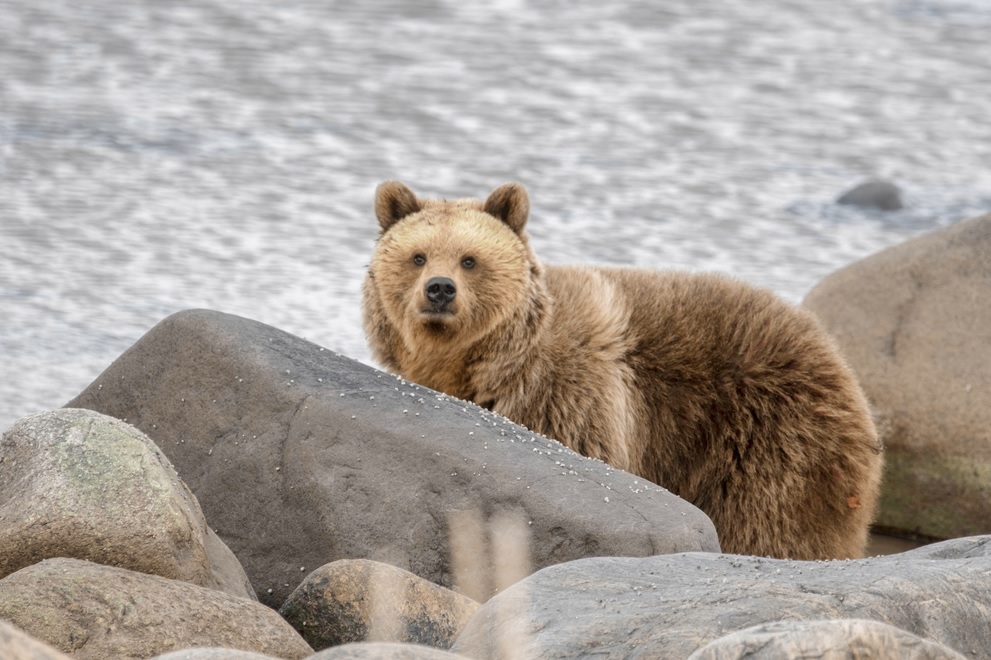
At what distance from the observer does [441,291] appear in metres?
5.70

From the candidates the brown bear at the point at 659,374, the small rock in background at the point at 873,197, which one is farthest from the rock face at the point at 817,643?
the small rock in background at the point at 873,197

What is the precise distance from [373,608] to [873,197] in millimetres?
8213

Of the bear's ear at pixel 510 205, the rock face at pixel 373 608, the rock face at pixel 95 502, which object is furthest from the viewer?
the bear's ear at pixel 510 205

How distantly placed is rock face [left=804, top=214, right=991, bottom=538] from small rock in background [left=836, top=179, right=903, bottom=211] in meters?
3.87

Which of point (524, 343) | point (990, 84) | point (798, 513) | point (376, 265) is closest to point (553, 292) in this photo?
point (524, 343)

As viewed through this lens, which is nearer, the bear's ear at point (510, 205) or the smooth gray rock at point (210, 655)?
the smooth gray rock at point (210, 655)

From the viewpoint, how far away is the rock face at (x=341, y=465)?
477cm

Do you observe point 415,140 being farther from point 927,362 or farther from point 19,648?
point 19,648

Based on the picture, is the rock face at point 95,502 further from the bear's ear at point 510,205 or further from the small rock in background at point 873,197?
the small rock in background at point 873,197

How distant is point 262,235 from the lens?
10.1 metres

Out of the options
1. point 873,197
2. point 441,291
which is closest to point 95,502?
point 441,291

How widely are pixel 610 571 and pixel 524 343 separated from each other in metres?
1.98

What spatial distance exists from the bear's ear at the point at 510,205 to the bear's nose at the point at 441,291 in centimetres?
42

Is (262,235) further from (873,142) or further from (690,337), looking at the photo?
(873,142)
